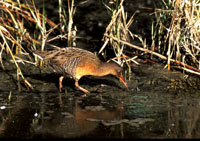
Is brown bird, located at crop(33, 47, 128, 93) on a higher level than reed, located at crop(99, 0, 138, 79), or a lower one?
lower

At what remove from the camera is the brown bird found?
6.41 m

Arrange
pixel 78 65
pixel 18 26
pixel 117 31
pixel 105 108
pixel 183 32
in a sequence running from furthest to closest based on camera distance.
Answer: pixel 18 26 → pixel 117 31 → pixel 183 32 → pixel 78 65 → pixel 105 108

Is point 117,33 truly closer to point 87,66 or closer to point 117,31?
point 117,31

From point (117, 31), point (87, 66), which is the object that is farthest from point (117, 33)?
point (87, 66)

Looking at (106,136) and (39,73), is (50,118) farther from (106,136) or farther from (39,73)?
(39,73)

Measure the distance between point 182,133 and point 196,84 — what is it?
6.68 feet

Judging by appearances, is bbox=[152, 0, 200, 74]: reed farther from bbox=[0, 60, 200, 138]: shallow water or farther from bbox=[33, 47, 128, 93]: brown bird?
bbox=[33, 47, 128, 93]: brown bird

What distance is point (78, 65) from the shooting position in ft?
21.0

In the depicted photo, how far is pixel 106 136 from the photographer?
4.47 meters

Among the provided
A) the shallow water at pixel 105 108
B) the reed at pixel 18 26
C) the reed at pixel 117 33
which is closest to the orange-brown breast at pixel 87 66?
the shallow water at pixel 105 108

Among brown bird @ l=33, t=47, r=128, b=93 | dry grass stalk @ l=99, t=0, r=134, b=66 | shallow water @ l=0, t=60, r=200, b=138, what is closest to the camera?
shallow water @ l=0, t=60, r=200, b=138

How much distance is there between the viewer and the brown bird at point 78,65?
6406 mm

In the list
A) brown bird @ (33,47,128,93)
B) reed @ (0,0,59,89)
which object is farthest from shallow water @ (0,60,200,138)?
reed @ (0,0,59,89)

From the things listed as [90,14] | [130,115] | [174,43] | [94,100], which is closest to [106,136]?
[130,115]
